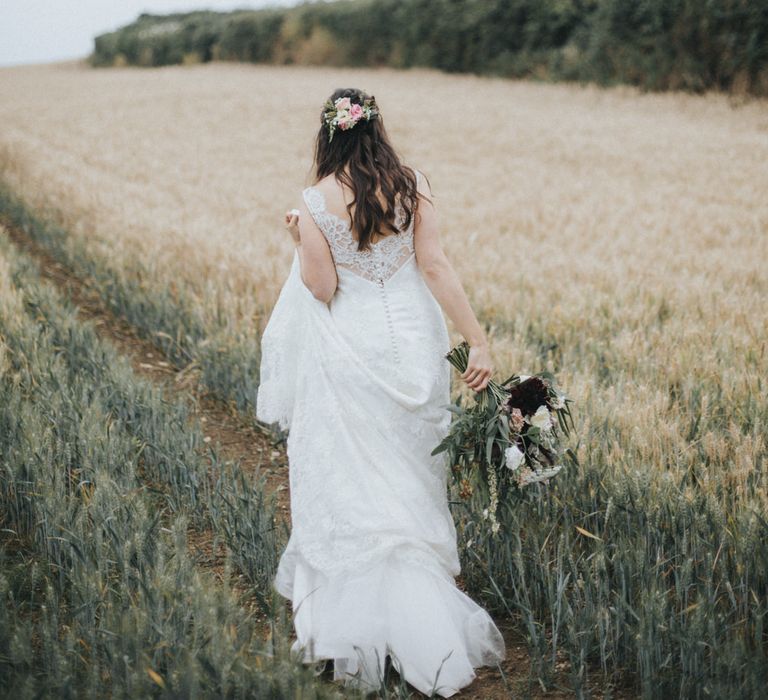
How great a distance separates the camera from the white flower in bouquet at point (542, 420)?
10.0 feet

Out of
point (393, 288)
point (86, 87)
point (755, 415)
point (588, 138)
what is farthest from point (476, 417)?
point (86, 87)

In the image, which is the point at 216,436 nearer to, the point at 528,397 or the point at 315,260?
the point at 315,260

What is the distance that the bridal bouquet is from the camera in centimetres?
305

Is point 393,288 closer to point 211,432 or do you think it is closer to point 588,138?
point 211,432

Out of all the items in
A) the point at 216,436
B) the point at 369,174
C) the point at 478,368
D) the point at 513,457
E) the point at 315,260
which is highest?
the point at 369,174

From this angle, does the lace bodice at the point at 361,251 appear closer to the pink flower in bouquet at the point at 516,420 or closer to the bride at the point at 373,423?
the bride at the point at 373,423

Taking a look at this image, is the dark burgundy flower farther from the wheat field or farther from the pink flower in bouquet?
the wheat field

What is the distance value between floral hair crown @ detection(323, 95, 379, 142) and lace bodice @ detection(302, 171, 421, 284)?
269 millimetres

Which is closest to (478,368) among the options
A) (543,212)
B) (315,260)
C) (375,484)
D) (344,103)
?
(375,484)

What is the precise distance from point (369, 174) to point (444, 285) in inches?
21.1

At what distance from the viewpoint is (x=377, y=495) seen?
2.99 m

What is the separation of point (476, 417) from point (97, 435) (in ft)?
6.92

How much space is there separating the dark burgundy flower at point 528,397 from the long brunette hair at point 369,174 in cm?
82

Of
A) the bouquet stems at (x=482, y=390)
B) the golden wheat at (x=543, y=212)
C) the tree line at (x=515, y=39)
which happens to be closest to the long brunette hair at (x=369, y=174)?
the bouquet stems at (x=482, y=390)
